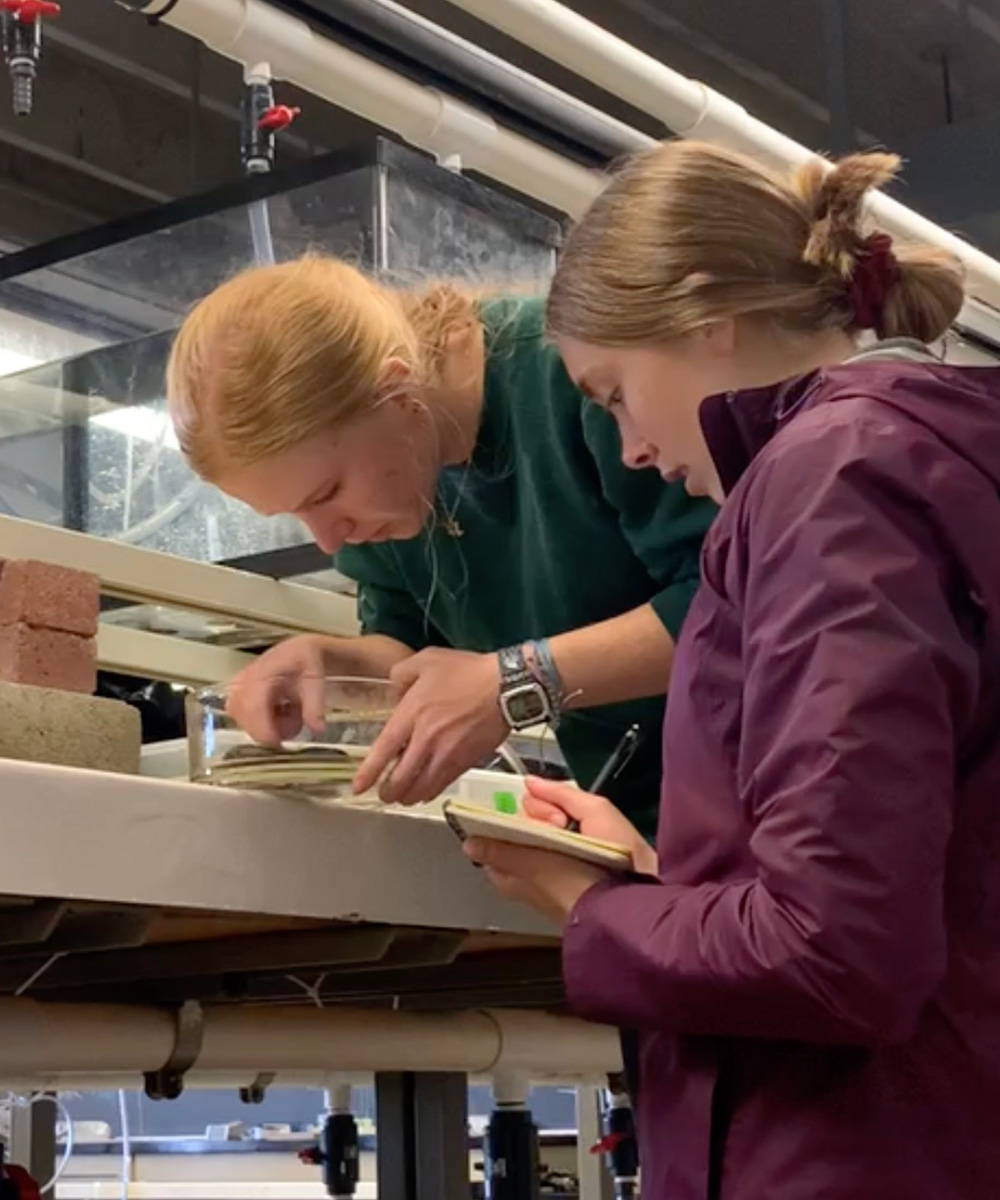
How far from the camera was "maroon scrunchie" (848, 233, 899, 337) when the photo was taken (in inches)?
40.1

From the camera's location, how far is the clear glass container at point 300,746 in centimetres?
105

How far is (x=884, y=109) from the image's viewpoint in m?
3.94

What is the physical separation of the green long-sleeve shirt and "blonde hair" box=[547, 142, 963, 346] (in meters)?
0.24

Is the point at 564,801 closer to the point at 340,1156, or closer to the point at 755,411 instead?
the point at 755,411

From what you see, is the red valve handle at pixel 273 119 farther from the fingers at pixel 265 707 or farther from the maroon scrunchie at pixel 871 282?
the maroon scrunchie at pixel 871 282

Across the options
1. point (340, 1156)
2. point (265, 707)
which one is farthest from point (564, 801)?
point (340, 1156)

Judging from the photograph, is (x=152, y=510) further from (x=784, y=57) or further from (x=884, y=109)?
(x=884, y=109)

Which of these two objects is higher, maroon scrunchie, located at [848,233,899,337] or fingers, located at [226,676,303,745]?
maroon scrunchie, located at [848,233,899,337]

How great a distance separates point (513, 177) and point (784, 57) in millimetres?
1757

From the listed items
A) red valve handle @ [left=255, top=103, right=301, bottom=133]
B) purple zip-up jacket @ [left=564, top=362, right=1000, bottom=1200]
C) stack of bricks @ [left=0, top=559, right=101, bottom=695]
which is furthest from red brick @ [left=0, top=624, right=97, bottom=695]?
red valve handle @ [left=255, top=103, right=301, bottom=133]

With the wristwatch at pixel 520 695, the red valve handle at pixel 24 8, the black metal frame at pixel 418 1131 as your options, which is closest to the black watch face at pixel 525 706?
the wristwatch at pixel 520 695

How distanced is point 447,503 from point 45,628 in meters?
0.36

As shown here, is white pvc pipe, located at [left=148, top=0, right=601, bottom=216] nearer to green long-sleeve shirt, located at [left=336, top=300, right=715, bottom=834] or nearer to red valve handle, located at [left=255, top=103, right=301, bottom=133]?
red valve handle, located at [left=255, top=103, right=301, bottom=133]

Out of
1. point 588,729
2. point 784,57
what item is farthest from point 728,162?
point 784,57
